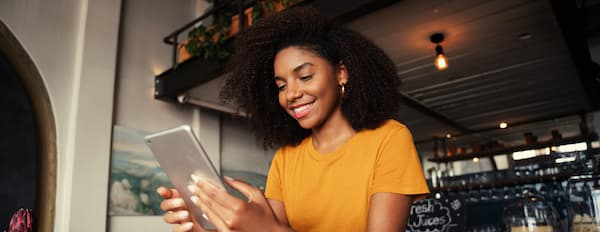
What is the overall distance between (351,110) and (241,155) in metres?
4.78

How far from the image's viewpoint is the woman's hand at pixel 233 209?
736mm

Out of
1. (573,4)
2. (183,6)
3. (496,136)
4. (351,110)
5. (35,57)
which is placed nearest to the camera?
(351,110)

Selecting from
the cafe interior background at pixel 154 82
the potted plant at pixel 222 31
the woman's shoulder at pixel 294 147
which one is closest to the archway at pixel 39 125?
the cafe interior background at pixel 154 82

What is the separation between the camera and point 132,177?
14.3 feet

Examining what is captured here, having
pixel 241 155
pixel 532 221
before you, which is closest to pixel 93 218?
pixel 241 155

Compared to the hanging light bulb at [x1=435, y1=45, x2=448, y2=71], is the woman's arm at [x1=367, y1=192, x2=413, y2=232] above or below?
below

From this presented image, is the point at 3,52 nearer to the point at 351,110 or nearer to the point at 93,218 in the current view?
the point at 93,218

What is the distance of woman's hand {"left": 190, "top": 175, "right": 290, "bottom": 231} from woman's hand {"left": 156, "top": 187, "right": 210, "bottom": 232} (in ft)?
0.47

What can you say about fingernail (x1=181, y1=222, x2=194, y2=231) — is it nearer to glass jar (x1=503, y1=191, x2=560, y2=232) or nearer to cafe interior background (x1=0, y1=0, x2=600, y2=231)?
glass jar (x1=503, y1=191, x2=560, y2=232)

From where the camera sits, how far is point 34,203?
347 cm

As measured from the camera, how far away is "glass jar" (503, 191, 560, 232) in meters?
1.95

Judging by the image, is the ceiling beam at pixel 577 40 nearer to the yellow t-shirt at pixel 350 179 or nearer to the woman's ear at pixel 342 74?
the woman's ear at pixel 342 74

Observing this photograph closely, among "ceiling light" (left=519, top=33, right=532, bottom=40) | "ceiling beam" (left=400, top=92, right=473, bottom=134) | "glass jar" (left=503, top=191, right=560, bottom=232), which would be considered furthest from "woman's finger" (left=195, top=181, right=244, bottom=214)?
"ceiling beam" (left=400, top=92, right=473, bottom=134)

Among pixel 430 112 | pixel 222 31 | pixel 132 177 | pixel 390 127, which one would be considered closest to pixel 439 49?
pixel 222 31
